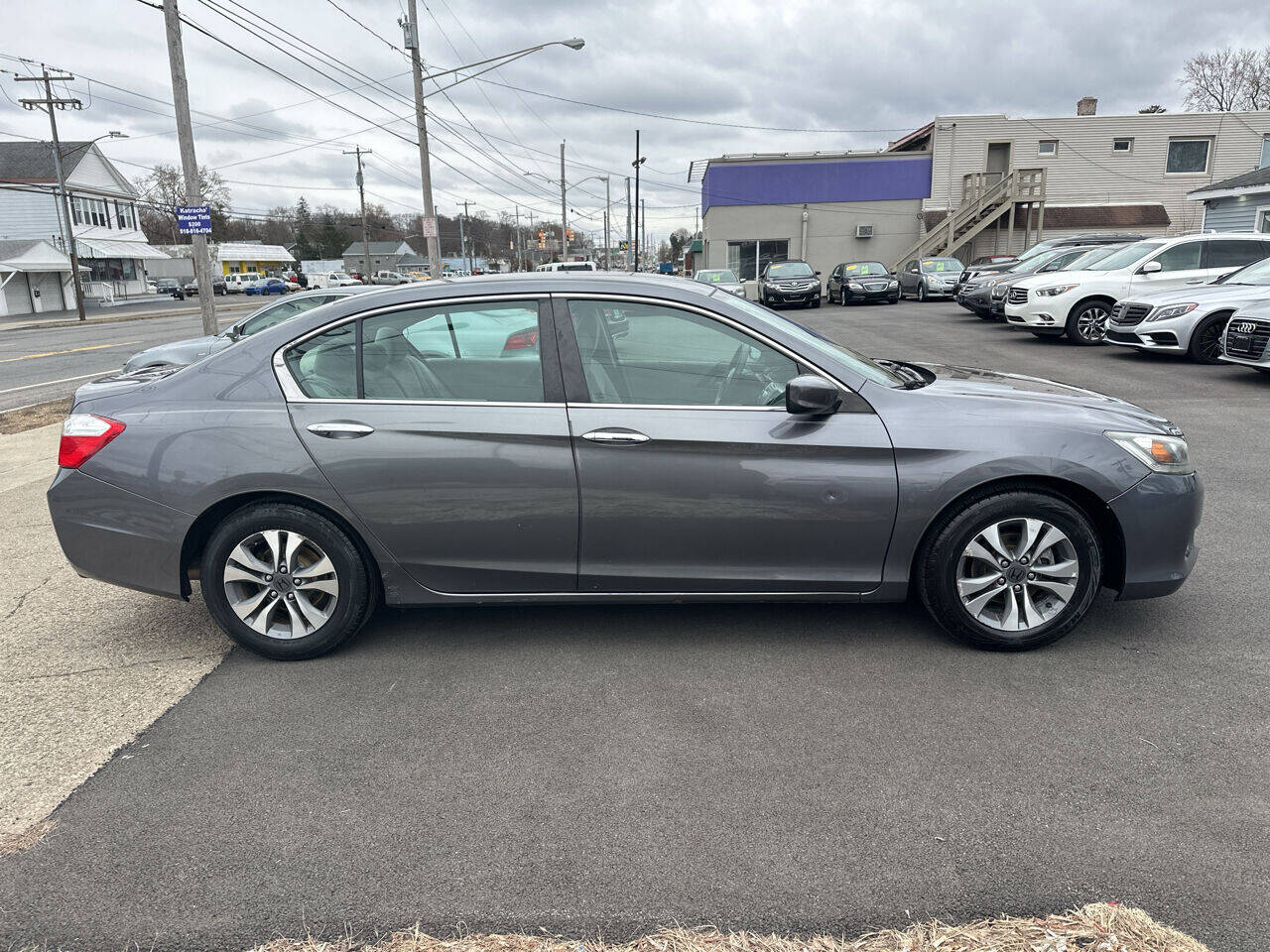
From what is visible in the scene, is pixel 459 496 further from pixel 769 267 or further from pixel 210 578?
pixel 769 267

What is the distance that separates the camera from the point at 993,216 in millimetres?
38094

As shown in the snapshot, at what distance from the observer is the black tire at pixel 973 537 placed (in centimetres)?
369

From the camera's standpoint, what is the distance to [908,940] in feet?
7.38

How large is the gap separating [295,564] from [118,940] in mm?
1723

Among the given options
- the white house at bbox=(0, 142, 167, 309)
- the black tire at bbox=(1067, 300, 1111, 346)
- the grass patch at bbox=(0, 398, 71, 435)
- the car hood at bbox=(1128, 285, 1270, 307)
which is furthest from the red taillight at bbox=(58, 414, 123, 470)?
the white house at bbox=(0, 142, 167, 309)

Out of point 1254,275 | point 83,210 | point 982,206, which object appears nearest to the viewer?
point 1254,275

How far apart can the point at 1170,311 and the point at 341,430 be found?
40.2ft

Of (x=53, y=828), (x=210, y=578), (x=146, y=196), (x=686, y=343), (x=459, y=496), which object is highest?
(x=146, y=196)

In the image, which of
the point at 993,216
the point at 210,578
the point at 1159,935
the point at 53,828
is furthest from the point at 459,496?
the point at 993,216

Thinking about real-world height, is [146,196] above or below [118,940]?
above

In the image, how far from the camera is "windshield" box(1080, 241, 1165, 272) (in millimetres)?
14766

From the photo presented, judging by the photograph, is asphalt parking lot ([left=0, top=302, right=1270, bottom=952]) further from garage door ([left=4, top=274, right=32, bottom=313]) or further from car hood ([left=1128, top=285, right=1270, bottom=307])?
garage door ([left=4, top=274, right=32, bottom=313])

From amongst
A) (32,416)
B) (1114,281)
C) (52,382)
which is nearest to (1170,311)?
(1114,281)

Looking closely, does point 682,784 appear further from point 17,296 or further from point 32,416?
point 17,296
